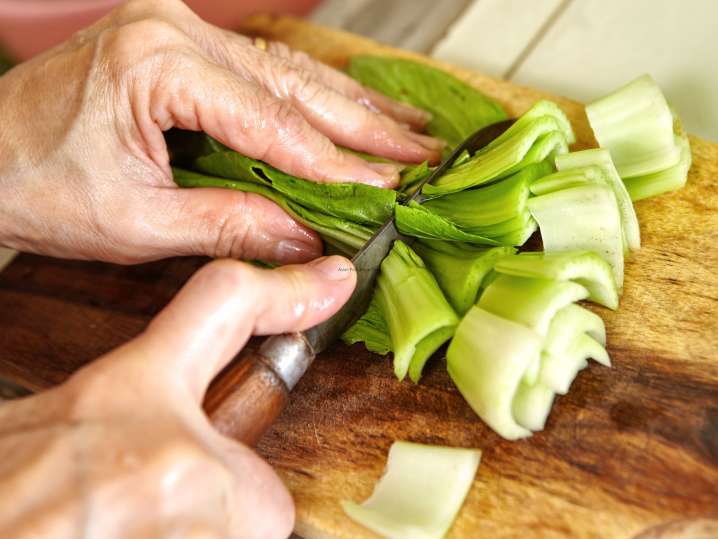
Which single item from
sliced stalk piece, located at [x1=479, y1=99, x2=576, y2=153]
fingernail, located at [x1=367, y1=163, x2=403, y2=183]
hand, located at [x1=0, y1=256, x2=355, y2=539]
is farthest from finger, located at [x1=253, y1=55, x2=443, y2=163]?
hand, located at [x1=0, y1=256, x2=355, y2=539]

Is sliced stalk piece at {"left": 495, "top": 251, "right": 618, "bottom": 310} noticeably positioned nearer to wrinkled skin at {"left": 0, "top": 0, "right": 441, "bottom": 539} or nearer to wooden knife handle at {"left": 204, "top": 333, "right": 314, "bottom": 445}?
wrinkled skin at {"left": 0, "top": 0, "right": 441, "bottom": 539}

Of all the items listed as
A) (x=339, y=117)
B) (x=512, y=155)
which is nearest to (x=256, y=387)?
(x=512, y=155)


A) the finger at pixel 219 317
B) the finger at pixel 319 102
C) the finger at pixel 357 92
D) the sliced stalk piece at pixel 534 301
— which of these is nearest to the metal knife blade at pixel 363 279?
the finger at pixel 219 317

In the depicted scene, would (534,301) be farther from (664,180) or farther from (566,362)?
(664,180)

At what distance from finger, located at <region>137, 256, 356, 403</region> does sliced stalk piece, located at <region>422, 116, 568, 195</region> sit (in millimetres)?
569

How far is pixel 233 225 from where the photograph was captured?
2.11m

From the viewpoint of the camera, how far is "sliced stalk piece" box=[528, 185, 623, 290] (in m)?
1.82

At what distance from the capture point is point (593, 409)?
1.68 meters

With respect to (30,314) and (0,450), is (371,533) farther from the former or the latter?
(30,314)

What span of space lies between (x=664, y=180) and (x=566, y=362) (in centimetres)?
69

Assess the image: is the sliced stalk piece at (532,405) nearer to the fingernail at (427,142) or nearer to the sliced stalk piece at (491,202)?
the sliced stalk piece at (491,202)

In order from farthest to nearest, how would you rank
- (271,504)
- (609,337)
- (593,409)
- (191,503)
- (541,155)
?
(541,155)
(609,337)
(593,409)
(271,504)
(191,503)

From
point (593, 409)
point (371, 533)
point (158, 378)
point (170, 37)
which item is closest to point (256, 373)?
point (158, 378)

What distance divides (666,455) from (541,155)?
817 mm
